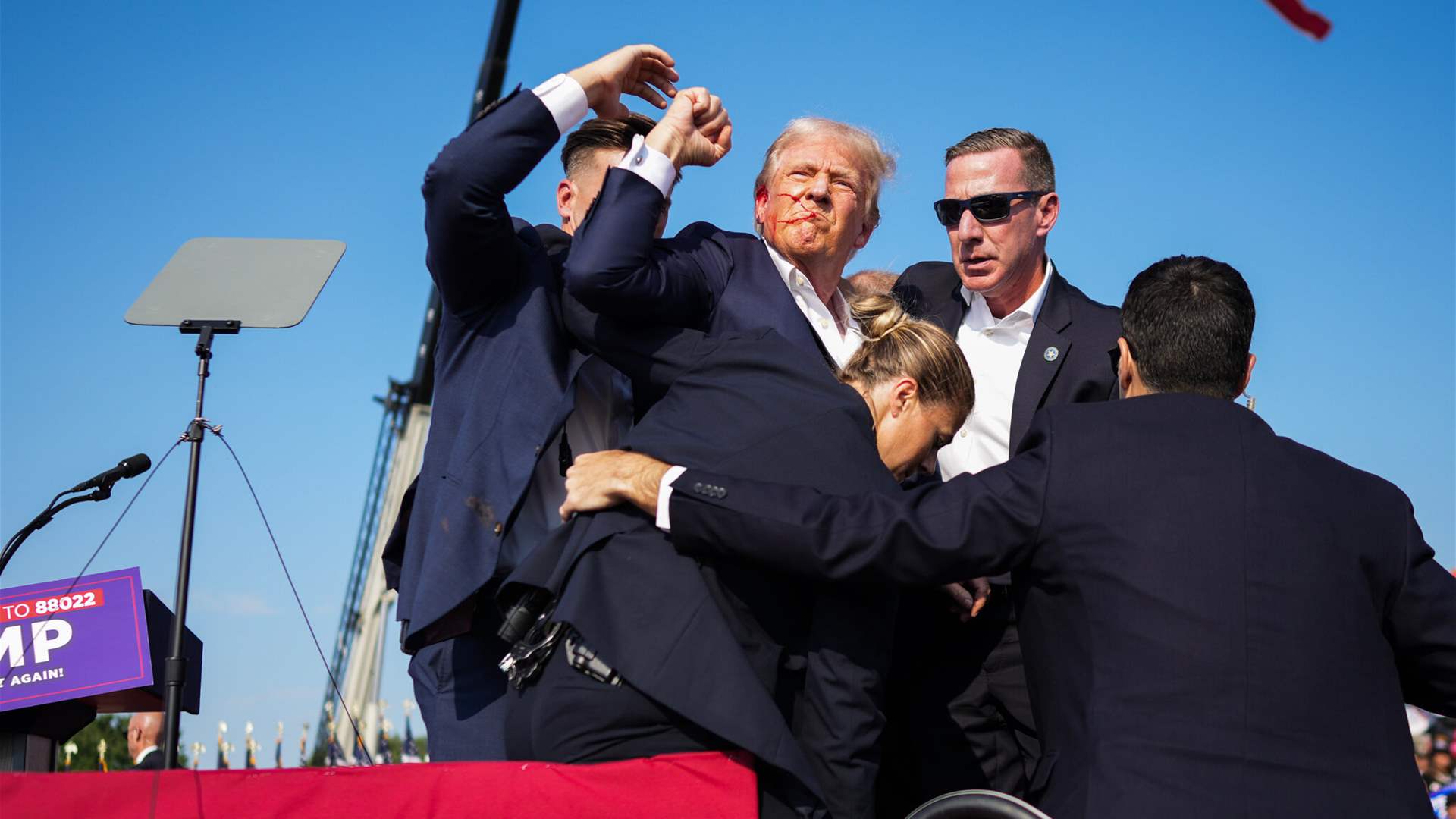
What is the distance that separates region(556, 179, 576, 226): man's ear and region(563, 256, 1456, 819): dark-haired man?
58.2 inches

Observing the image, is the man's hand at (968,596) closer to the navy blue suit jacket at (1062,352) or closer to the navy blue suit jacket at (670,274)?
the navy blue suit jacket at (1062,352)

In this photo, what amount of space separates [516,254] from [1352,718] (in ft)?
7.04

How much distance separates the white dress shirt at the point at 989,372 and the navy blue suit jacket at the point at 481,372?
1235 millimetres

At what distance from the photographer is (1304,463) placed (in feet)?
8.82

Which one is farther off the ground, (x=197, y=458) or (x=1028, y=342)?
(x=1028, y=342)

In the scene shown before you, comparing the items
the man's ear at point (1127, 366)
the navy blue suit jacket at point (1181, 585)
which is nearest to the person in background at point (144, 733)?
the navy blue suit jacket at point (1181, 585)

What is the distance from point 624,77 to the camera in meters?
3.78

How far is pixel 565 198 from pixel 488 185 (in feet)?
3.11

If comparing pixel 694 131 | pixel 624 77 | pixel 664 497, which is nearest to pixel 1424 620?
pixel 664 497

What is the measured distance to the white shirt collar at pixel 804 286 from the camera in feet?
12.0

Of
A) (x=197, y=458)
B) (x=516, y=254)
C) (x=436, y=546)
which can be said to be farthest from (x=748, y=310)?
(x=197, y=458)

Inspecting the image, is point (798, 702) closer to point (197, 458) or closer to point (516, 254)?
point (516, 254)

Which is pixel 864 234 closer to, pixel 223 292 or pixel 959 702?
pixel 959 702

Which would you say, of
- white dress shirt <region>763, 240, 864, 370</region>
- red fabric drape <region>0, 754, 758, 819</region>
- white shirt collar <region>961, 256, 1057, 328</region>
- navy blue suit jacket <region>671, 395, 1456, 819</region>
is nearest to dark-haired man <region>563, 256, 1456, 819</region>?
navy blue suit jacket <region>671, 395, 1456, 819</region>
